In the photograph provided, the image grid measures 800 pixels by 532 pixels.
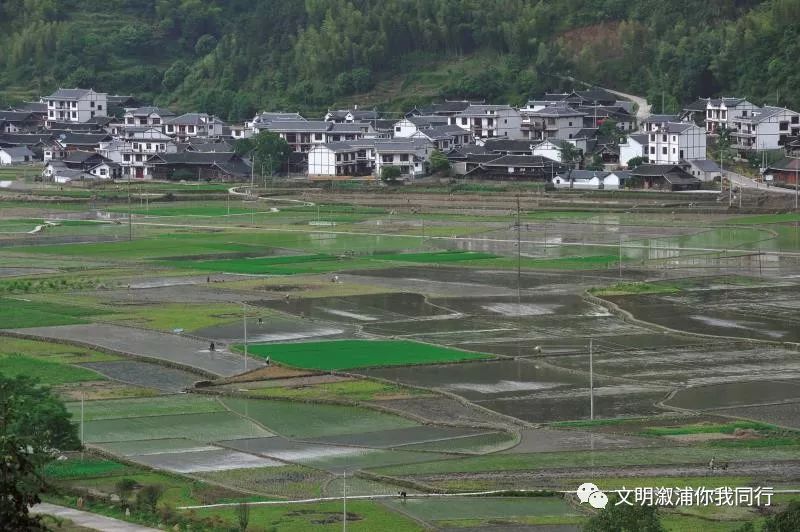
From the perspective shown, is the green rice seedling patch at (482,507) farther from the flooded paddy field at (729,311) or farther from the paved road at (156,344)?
the flooded paddy field at (729,311)

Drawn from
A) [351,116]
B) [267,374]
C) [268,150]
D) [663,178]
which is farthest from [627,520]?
[351,116]

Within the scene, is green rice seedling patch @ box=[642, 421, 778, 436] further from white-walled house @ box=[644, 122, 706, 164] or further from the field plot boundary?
white-walled house @ box=[644, 122, 706, 164]

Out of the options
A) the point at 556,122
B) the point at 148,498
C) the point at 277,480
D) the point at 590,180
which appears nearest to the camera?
the point at 148,498

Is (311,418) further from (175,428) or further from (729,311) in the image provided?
(729,311)

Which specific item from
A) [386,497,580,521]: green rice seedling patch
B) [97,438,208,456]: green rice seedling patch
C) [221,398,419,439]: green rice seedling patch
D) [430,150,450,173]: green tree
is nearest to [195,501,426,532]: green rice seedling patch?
[386,497,580,521]: green rice seedling patch

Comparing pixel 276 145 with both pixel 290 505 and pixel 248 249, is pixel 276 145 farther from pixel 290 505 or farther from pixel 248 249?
pixel 290 505
